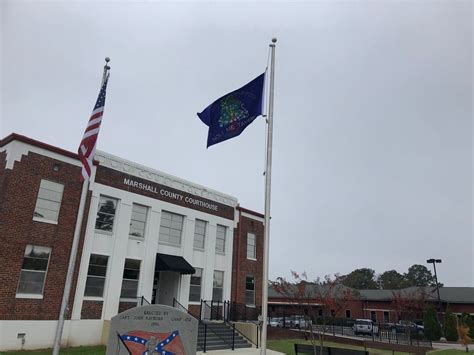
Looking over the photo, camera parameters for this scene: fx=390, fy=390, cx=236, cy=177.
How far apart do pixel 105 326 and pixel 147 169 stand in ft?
26.3

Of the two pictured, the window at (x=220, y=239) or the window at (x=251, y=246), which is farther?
the window at (x=251, y=246)

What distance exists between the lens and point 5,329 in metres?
14.5

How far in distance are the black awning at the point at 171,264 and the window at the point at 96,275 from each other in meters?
2.77

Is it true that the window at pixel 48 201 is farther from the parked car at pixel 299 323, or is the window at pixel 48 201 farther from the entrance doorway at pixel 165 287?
the parked car at pixel 299 323

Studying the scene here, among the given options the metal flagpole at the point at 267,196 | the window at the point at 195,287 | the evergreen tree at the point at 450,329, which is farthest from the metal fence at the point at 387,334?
the metal flagpole at the point at 267,196

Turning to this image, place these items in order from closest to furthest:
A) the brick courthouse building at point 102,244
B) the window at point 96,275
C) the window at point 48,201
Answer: the brick courthouse building at point 102,244 → the window at point 48,201 → the window at point 96,275

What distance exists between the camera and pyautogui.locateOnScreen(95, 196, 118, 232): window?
1859 cm

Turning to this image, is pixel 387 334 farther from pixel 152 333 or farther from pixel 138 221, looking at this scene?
pixel 152 333

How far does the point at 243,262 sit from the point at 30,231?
13.4 meters

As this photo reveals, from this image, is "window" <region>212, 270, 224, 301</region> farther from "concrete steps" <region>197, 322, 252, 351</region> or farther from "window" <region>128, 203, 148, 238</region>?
"window" <region>128, 203, 148, 238</region>

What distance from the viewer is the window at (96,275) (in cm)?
1755

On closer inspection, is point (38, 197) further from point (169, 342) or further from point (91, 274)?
point (169, 342)

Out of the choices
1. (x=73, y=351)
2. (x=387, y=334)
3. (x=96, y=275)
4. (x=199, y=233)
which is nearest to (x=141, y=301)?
(x=96, y=275)

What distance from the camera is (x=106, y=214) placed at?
1891 cm
